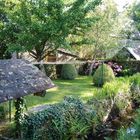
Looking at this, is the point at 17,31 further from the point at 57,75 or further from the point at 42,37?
the point at 57,75

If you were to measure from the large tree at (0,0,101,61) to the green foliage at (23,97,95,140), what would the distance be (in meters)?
11.8

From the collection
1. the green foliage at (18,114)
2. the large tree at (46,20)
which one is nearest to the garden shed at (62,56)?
the large tree at (46,20)

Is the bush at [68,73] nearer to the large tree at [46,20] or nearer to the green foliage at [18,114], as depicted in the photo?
the large tree at [46,20]

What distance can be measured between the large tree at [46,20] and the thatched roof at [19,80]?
1223 cm

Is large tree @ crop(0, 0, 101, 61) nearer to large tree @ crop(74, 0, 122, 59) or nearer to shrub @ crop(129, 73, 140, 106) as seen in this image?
large tree @ crop(74, 0, 122, 59)

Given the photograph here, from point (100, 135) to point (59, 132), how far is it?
229 centimetres

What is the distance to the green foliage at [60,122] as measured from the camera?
418 inches

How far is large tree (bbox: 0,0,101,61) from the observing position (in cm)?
2366

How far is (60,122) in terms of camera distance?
11.0 m

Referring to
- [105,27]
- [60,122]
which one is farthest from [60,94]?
[105,27]

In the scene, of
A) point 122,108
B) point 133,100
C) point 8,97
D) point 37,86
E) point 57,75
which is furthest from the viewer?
point 57,75

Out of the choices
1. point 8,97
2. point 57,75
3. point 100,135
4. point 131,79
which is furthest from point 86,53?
point 8,97

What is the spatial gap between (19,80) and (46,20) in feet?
47.2

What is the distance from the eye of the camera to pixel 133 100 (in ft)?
56.7
